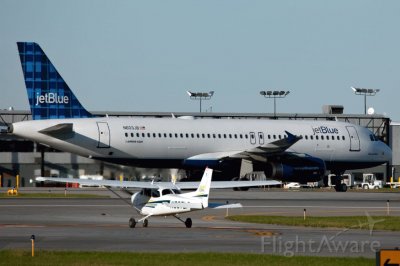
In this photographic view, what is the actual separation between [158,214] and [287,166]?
117 ft

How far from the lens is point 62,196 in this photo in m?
64.8

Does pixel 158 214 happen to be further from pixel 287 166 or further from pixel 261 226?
pixel 287 166

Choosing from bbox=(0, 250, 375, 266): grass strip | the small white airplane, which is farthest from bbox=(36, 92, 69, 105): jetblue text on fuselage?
bbox=(0, 250, 375, 266): grass strip

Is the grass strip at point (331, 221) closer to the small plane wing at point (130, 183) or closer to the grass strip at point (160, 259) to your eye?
the small plane wing at point (130, 183)

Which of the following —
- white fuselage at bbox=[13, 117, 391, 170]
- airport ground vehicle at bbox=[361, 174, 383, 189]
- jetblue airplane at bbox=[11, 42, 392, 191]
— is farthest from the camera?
airport ground vehicle at bbox=[361, 174, 383, 189]

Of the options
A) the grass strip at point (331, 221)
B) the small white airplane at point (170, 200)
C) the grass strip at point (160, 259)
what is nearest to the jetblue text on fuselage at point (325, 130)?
the grass strip at point (331, 221)

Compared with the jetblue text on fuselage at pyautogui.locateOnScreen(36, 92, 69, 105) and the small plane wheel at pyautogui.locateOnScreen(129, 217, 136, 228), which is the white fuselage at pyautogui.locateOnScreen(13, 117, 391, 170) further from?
the small plane wheel at pyautogui.locateOnScreen(129, 217, 136, 228)

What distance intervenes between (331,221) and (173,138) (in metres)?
30.6

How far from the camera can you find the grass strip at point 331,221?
4075 cm

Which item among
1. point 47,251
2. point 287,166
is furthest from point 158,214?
point 287,166

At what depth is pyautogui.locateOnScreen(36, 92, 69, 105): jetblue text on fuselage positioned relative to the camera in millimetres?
71750

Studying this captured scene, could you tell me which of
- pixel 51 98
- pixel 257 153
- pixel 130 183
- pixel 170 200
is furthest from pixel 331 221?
pixel 51 98

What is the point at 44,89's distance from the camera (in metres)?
72.4

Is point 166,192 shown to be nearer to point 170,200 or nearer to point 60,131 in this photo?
point 170,200
